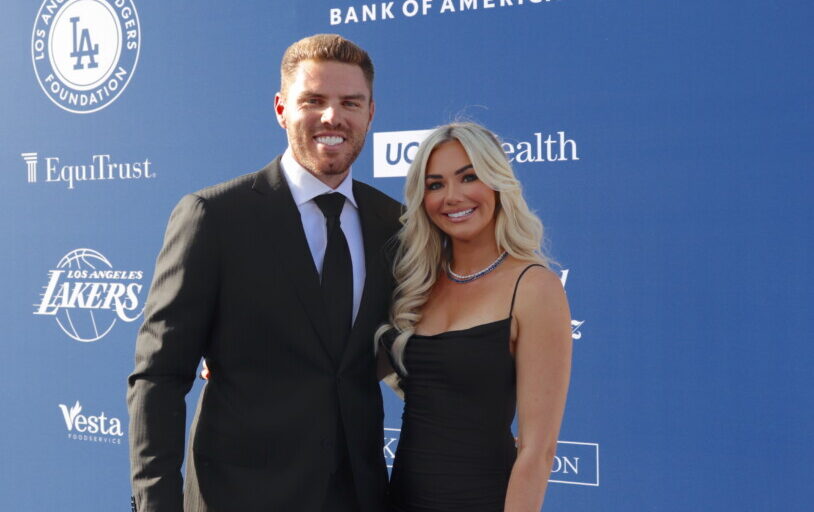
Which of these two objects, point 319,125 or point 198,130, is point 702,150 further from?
point 198,130

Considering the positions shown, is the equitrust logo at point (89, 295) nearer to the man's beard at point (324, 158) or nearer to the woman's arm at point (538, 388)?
the man's beard at point (324, 158)

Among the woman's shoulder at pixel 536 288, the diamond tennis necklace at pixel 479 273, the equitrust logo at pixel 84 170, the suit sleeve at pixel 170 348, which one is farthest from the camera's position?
the equitrust logo at pixel 84 170

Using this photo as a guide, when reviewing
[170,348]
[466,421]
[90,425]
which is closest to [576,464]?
[466,421]

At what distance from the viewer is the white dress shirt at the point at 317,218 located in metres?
1.75

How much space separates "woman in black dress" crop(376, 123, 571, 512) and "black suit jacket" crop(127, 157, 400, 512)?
13 centimetres

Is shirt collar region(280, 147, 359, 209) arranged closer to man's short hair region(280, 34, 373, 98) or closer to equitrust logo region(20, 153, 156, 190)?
man's short hair region(280, 34, 373, 98)

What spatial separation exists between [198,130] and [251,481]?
1763mm

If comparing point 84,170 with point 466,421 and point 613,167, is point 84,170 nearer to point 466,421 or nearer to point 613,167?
point 613,167

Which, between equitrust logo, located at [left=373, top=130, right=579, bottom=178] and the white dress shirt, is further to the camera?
equitrust logo, located at [left=373, top=130, right=579, bottom=178]

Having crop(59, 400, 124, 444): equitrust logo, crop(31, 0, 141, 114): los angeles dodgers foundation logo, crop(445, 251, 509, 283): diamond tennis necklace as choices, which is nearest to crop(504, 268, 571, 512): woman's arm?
crop(445, 251, 509, 283): diamond tennis necklace

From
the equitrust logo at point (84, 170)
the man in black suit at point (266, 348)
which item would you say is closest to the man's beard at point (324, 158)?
the man in black suit at point (266, 348)

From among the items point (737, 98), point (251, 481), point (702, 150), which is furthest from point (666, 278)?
point (251, 481)

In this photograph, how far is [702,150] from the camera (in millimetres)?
2252

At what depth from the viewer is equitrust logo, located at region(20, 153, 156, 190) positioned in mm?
3225
